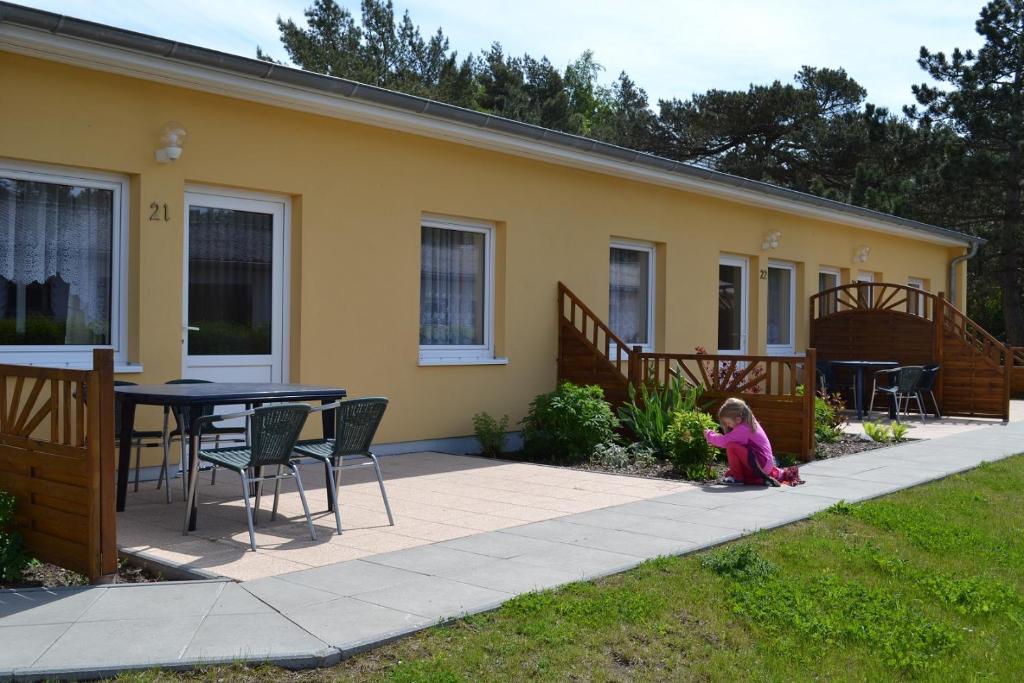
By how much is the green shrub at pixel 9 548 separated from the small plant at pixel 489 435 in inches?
220

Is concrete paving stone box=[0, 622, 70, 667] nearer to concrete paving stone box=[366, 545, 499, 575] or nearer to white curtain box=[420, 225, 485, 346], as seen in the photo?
concrete paving stone box=[366, 545, 499, 575]

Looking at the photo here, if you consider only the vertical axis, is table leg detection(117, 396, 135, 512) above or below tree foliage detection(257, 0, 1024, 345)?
below

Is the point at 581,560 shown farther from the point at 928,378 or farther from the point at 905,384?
the point at 928,378

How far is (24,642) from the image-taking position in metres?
4.06

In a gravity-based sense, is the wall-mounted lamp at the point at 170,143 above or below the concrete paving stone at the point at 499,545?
above

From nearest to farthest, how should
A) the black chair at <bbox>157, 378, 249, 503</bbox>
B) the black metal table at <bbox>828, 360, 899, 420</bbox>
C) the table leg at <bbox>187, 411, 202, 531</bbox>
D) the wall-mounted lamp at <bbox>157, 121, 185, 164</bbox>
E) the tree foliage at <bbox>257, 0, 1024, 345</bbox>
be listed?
1. the table leg at <bbox>187, 411, 202, 531</bbox>
2. the black chair at <bbox>157, 378, 249, 503</bbox>
3. the wall-mounted lamp at <bbox>157, 121, 185, 164</bbox>
4. the black metal table at <bbox>828, 360, 899, 420</bbox>
5. the tree foliage at <bbox>257, 0, 1024, 345</bbox>

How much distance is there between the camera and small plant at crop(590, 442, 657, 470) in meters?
9.74

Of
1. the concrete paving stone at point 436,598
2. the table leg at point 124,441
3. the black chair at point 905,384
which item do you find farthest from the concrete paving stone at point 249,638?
the black chair at point 905,384

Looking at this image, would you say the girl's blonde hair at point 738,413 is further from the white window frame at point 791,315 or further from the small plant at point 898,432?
the white window frame at point 791,315

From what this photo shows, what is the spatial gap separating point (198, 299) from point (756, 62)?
26687mm

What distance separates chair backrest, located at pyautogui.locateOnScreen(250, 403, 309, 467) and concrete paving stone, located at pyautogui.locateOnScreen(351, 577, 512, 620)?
4.54ft

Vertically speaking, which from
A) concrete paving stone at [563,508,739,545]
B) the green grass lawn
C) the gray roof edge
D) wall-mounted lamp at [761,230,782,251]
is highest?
the gray roof edge

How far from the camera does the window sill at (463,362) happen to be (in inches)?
411

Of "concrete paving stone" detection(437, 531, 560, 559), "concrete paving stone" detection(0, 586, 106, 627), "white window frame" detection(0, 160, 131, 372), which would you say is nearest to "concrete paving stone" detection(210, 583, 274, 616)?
"concrete paving stone" detection(0, 586, 106, 627)
